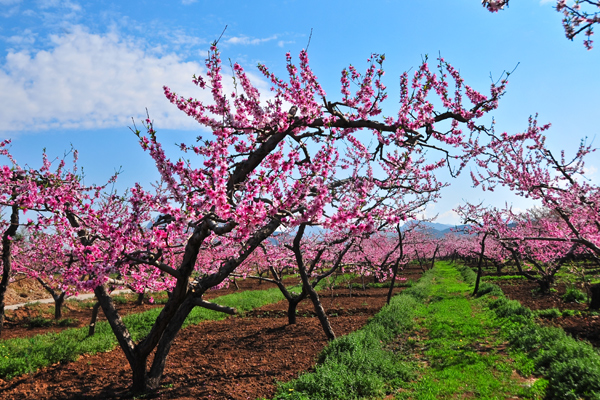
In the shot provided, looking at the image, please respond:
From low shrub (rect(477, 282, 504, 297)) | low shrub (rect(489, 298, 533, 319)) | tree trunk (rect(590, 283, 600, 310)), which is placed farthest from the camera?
low shrub (rect(477, 282, 504, 297))

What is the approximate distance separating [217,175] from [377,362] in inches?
227

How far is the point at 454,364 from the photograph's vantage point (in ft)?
26.5

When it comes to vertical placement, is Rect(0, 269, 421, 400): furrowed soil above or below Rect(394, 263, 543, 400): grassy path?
above

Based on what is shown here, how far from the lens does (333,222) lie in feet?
15.0

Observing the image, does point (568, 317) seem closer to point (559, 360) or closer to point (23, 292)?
point (559, 360)

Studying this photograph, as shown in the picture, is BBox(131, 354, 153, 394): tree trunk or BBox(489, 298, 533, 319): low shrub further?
BBox(489, 298, 533, 319): low shrub

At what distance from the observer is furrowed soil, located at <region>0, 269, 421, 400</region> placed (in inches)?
260

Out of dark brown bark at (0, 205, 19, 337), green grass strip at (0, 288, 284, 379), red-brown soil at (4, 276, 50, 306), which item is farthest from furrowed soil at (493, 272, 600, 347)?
red-brown soil at (4, 276, 50, 306)

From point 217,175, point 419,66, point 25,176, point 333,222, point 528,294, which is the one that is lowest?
A: point 528,294

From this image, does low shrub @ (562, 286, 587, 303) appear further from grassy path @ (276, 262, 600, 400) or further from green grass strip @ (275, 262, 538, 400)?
green grass strip @ (275, 262, 538, 400)

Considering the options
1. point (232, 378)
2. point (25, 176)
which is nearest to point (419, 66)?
point (232, 378)

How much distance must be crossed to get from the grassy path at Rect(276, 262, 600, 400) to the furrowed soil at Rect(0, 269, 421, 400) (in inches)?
39.6

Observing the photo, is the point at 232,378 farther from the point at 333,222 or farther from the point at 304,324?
the point at 304,324

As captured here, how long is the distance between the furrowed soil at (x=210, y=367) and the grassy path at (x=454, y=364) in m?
1.01
